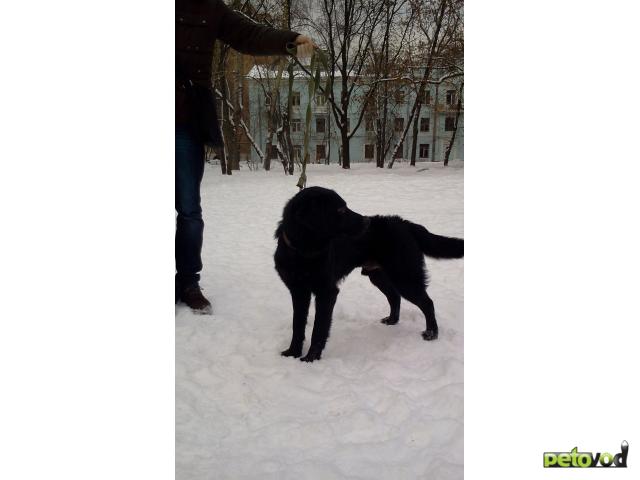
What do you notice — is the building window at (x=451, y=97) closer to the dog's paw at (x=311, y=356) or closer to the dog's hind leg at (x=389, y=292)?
the dog's hind leg at (x=389, y=292)

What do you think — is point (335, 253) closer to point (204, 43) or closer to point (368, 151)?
point (204, 43)

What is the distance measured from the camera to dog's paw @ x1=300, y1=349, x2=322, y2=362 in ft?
5.50

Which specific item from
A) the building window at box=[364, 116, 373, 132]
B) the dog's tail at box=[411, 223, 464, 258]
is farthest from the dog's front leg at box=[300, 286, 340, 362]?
the building window at box=[364, 116, 373, 132]

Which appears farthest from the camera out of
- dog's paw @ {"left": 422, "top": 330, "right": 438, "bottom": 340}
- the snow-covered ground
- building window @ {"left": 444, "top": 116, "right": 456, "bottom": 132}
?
dog's paw @ {"left": 422, "top": 330, "right": 438, "bottom": 340}

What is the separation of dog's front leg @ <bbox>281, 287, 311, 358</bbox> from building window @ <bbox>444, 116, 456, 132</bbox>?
87cm

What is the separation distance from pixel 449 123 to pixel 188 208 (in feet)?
3.53

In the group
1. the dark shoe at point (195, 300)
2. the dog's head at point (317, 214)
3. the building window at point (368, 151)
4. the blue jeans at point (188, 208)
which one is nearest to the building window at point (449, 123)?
the dog's head at point (317, 214)

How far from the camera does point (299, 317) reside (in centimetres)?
180

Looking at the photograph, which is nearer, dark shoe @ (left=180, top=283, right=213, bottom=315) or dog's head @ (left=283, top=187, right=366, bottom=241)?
dog's head @ (left=283, top=187, right=366, bottom=241)

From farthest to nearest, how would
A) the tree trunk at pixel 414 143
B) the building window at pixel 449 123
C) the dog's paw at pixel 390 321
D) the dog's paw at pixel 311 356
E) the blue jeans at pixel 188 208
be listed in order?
1. the tree trunk at pixel 414 143
2. the dog's paw at pixel 390 321
3. the dog's paw at pixel 311 356
4. the blue jeans at pixel 188 208
5. the building window at pixel 449 123

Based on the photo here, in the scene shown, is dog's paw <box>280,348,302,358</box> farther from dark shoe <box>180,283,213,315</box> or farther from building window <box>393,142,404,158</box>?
building window <box>393,142,404,158</box>

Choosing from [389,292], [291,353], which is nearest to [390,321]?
[389,292]

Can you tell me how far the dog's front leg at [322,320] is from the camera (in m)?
1.72

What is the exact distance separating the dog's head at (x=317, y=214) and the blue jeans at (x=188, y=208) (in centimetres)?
40
